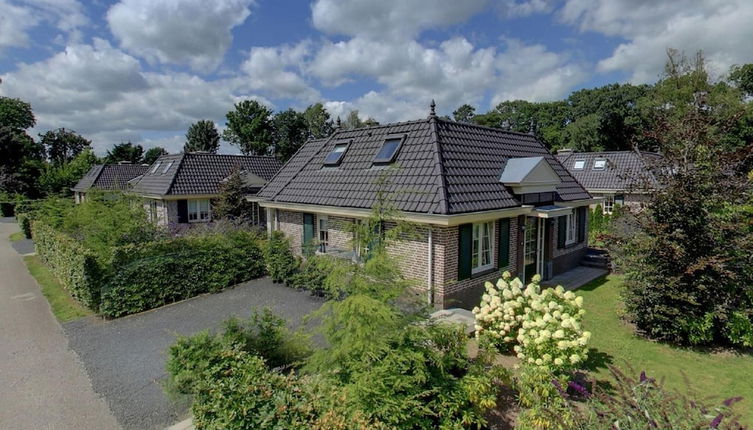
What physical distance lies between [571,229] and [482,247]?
7.01m

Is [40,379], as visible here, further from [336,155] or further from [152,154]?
[152,154]

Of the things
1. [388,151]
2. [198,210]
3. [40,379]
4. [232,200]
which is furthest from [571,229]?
[198,210]

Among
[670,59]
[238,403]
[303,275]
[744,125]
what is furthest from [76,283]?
[744,125]

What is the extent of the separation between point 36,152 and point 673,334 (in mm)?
73041

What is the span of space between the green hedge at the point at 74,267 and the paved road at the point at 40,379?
1.00m

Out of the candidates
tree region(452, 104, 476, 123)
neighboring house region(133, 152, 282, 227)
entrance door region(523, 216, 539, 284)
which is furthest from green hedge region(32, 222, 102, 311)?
tree region(452, 104, 476, 123)

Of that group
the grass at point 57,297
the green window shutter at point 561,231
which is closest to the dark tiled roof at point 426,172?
the green window shutter at point 561,231

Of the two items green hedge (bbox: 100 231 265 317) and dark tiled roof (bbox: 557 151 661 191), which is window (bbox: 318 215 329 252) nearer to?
green hedge (bbox: 100 231 265 317)

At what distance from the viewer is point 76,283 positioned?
516 inches

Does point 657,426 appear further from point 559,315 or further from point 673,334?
point 673,334

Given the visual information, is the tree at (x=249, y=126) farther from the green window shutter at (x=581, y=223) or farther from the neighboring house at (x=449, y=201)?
the green window shutter at (x=581, y=223)

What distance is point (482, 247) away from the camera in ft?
39.5

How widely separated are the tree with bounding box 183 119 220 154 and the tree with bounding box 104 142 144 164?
12162 mm

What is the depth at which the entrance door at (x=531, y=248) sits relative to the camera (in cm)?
1423
